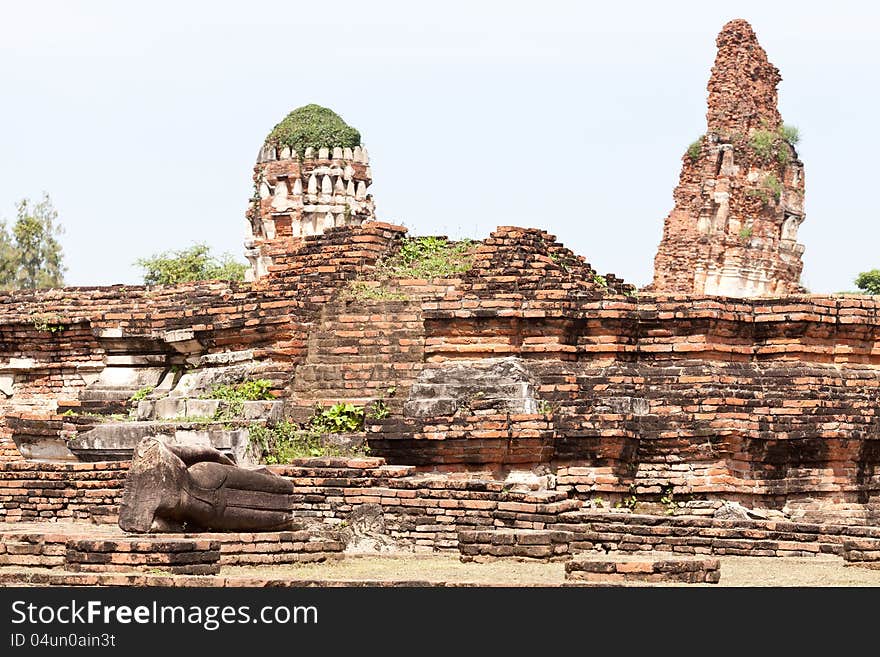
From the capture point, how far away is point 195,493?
12961 millimetres

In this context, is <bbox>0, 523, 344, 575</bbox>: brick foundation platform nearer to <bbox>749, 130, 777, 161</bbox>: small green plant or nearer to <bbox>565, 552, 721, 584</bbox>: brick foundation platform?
<bbox>565, 552, 721, 584</bbox>: brick foundation platform

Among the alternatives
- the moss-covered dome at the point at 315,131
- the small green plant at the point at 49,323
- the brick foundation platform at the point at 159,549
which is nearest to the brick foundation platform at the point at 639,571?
the brick foundation platform at the point at 159,549

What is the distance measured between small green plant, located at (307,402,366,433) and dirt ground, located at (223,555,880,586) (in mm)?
2690

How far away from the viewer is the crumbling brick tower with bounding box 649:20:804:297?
108ft

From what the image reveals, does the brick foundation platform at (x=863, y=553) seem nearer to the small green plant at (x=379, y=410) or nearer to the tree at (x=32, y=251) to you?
the small green plant at (x=379, y=410)

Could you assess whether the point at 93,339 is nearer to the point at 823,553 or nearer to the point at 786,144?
the point at 823,553

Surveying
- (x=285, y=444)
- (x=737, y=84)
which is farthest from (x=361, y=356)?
(x=737, y=84)

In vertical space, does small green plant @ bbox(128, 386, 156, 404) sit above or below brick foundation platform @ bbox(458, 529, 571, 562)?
above

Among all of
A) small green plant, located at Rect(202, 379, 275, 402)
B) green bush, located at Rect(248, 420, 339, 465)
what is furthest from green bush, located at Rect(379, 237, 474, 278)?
green bush, located at Rect(248, 420, 339, 465)

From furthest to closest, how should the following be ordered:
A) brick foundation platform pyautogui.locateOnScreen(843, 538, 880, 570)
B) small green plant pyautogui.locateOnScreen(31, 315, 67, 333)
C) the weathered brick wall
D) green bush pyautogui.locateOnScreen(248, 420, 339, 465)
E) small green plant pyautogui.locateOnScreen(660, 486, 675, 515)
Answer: small green plant pyautogui.locateOnScreen(31, 315, 67, 333)
the weathered brick wall
green bush pyautogui.locateOnScreen(248, 420, 339, 465)
small green plant pyautogui.locateOnScreen(660, 486, 675, 515)
brick foundation platform pyautogui.locateOnScreen(843, 538, 880, 570)

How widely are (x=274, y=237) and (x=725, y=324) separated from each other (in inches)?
643

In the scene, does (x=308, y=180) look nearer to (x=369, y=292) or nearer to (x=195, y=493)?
(x=369, y=292)

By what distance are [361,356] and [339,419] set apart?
0.91 meters

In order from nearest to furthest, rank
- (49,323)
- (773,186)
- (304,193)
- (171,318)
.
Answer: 1. (171,318)
2. (49,323)
3. (304,193)
4. (773,186)
